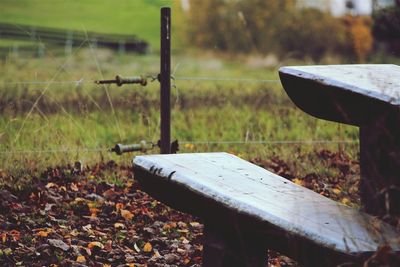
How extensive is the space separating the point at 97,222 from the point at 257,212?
2383mm

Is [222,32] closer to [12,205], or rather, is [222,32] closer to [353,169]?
[353,169]

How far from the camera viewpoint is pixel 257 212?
3002 mm

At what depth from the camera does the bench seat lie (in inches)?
113

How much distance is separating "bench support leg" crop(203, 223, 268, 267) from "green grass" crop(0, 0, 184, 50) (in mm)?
30421

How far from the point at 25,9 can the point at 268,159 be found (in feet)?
99.3

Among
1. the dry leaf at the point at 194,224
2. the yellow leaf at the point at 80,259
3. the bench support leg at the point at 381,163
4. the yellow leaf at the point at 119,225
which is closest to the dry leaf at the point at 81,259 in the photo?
the yellow leaf at the point at 80,259

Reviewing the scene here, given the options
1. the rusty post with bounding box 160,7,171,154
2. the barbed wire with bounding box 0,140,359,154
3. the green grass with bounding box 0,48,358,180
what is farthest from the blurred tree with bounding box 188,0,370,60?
the rusty post with bounding box 160,7,171,154

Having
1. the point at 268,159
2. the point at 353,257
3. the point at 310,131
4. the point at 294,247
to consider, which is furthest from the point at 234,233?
the point at 310,131

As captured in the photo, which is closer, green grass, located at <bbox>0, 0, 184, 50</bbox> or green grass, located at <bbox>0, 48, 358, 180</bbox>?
green grass, located at <bbox>0, 48, 358, 180</bbox>

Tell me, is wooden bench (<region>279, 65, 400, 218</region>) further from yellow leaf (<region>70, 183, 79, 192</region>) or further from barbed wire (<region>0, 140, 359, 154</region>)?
barbed wire (<region>0, 140, 359, 154</region>)

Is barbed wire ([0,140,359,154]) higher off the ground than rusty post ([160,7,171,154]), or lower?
lower

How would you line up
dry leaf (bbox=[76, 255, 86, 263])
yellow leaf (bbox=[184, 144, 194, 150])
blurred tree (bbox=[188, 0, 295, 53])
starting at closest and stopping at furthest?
dry leaf (bbox=[76, 255, 86, 263]), yellow leaf (bbox=[184, 144, 194, 150]), blurred tree (bbox=[188, 0, 295, 53])

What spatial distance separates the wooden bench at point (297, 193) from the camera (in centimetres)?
291

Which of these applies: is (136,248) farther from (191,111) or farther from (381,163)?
(191,111)
